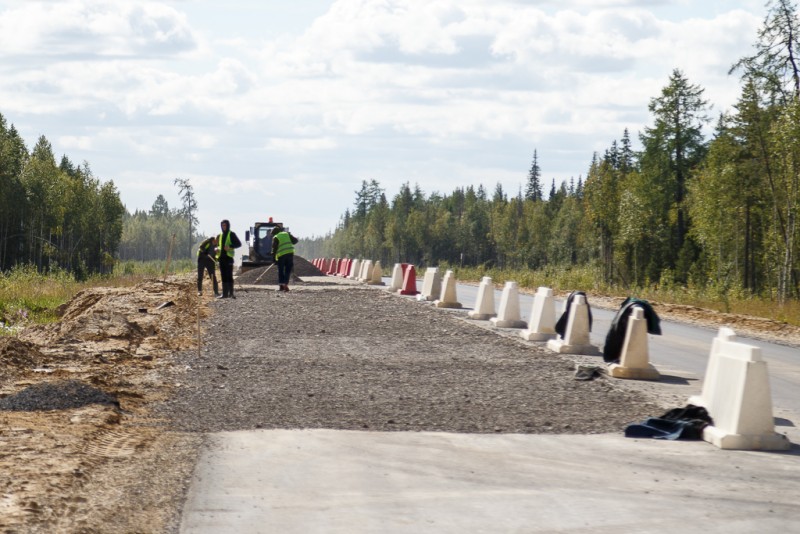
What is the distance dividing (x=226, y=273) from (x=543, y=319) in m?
12.9

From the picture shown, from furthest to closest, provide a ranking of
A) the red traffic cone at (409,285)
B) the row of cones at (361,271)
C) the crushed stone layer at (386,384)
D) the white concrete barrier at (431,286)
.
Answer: the row of cones at (361,271)
the red traffic cone at (409,285)
the white concrete barrier at (431,286)
the crushed stone layer at (386,384)

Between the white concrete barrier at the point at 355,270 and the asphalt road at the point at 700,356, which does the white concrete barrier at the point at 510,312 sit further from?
the white concrete barrier at the point at 355,270

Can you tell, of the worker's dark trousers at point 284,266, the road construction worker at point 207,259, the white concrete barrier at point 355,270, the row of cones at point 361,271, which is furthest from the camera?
the white concrete barrier at point 355,270

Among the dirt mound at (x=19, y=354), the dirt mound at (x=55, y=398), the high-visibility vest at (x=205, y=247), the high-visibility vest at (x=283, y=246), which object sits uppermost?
the high-visibility vest at (x=283, y=246)

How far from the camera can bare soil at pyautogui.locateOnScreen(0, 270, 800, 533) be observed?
23.2 feet

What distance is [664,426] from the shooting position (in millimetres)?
9797

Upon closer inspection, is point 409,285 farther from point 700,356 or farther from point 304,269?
point 304,269

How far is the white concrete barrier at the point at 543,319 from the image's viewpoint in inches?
751

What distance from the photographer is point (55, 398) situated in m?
10.5

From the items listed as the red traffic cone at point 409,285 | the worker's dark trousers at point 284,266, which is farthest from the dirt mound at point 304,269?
the worker's dark trousers at point 284,266

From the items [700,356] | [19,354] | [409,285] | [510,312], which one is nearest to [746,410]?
[700,356]

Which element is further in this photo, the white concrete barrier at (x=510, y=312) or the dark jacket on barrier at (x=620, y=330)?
the white concrete barrier at (x=510, y=312)

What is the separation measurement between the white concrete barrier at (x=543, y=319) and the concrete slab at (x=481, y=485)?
965 cm

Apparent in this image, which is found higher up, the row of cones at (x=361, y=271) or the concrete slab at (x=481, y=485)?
the row of cones at (x=361, y=271)
